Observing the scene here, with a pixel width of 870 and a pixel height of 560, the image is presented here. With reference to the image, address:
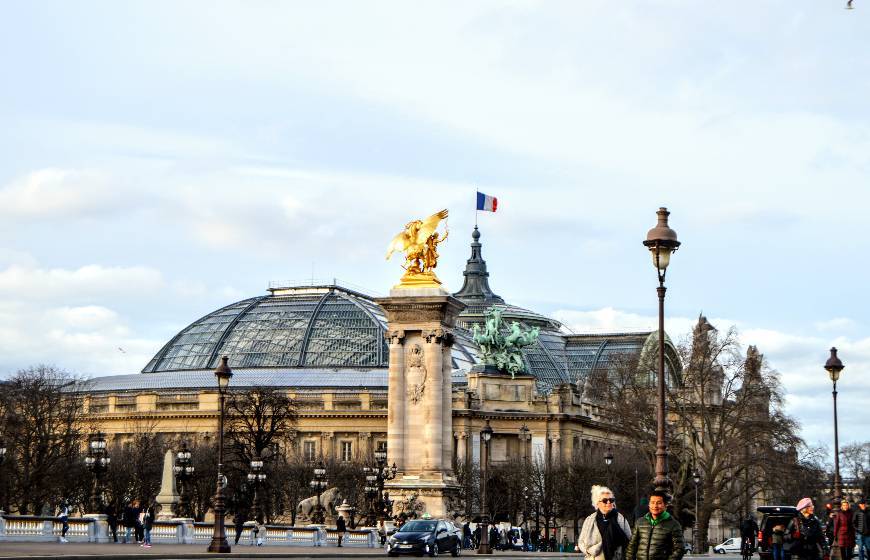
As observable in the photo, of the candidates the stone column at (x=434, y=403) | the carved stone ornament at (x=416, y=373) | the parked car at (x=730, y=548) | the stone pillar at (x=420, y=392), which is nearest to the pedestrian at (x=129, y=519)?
the stone pillar at (x=420, y=392)

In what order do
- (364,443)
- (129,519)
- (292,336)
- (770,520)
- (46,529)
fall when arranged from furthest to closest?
(292,336)
(364,443)
(129,519)
(46,529)
(770,520)

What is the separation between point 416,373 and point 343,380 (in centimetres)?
7911

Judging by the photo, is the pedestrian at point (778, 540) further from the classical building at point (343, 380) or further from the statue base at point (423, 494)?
the classical building at point (343, 380)

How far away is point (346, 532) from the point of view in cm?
6694

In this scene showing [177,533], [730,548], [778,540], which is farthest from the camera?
[730,548]

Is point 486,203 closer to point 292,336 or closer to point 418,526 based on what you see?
point 292,336

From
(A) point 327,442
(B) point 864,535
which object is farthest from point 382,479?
(A) point 327,442

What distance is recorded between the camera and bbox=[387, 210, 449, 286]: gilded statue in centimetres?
7569

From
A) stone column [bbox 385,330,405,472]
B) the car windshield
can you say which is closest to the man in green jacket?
the car windshield

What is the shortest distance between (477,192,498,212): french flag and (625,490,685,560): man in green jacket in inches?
3828

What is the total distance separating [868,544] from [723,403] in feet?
175

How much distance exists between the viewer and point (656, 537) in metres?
19.1

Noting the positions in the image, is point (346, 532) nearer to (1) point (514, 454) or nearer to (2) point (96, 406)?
(1) point (514, 454)

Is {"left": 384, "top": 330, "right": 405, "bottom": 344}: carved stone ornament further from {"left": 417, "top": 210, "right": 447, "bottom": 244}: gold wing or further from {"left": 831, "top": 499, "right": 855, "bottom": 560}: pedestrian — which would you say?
{"left": 831, "top": 499, "right": 855, "bottom": 560}: pedestrian
